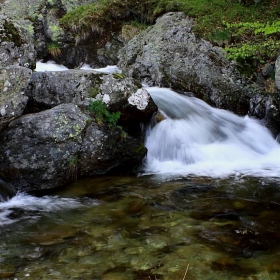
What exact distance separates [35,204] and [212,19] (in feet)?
30.9

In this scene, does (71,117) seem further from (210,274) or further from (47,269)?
(210,274)

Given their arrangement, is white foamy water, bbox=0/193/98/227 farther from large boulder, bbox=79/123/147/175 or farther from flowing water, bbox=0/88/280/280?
large boulder, bbox=79/123/147/175

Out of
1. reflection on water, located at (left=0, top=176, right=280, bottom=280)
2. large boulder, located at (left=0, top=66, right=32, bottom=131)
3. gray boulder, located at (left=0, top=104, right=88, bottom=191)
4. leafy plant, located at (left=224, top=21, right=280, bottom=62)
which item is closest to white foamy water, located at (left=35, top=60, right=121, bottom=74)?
leafy plant, located at (left=224, top=21, right=280, bottom=62)

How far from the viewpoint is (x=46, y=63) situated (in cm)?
1278

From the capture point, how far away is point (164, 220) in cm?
475

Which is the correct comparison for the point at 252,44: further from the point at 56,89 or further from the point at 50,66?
the point at 50,66

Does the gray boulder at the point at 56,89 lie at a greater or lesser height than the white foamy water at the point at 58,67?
lesser

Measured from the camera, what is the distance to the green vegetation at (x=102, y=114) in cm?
708

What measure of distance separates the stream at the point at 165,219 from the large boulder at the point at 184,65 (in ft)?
6.71

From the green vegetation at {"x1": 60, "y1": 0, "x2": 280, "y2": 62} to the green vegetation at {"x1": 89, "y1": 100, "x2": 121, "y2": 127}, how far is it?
4.88 meters

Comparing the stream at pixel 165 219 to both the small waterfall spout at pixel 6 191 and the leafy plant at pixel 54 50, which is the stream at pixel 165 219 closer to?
the small waterfall spout at pixel 6 191

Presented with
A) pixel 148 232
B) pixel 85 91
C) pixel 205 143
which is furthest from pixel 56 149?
pixel 205 143

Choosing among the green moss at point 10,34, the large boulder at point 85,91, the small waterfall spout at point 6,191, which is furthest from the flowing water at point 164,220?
the green moss at point 10,34

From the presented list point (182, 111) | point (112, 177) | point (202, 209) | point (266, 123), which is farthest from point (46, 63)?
point (202, 209)
